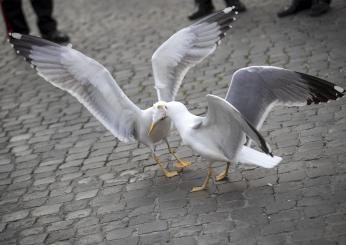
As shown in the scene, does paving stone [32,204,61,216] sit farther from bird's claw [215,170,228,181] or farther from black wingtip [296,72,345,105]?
black wingtip [296,72,345,105]

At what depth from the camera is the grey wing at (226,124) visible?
4.16m

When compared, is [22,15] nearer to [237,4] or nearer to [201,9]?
[201,9]

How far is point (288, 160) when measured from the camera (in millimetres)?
5168

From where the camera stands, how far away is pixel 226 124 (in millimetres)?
4539

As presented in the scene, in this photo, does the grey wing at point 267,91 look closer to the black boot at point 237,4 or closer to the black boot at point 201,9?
→ the black boot at point 237,4

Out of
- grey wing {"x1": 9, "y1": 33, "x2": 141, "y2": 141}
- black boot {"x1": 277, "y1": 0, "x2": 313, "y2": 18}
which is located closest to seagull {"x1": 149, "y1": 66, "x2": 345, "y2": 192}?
grey wing {"x1": 9, "y1": 33, "x2": 141, "y2": 141}

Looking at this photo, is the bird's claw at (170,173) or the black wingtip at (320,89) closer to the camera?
the black wingtip at (320,89)

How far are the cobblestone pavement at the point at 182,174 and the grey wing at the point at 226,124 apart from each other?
0.45 meters

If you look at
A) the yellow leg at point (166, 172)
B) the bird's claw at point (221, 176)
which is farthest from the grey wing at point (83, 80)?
the bird's claw at point (221, 176)

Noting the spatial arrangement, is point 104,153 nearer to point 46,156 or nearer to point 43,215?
point 46,156

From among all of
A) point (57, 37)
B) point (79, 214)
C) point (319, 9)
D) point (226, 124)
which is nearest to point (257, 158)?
point (226, 124)

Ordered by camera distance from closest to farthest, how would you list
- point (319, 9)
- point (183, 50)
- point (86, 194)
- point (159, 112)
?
point (159, 112), point (86, 194), point (183, 50), point (319, 9)

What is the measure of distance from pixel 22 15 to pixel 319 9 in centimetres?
487

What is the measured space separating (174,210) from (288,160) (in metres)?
1.15
